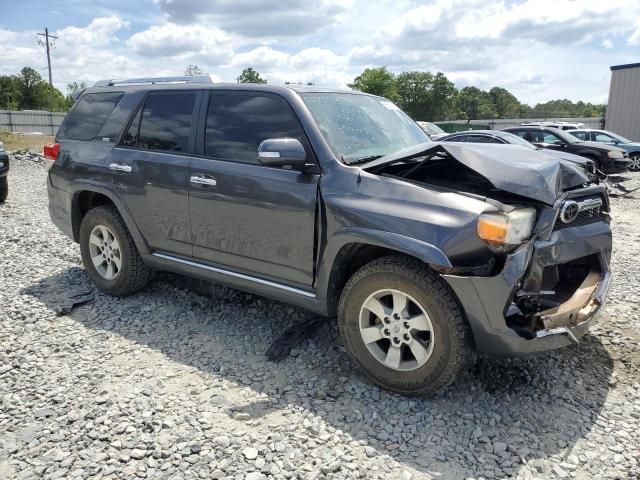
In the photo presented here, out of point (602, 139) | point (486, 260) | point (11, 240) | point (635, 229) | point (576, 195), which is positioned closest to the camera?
point (486, 260)

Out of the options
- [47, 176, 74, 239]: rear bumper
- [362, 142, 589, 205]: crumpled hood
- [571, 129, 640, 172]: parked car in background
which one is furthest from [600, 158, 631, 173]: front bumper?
[47, 176, 74, 239]: rear bumper

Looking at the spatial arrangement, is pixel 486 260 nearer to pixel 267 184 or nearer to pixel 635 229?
pixel 267 184

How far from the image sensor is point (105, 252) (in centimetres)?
491

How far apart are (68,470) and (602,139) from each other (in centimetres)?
1939

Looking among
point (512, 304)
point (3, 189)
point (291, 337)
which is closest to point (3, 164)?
point (3, 189)

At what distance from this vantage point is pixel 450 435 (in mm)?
2941

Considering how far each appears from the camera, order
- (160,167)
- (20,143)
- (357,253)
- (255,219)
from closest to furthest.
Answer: (357,253)
(255,219)
(160,167)
(20,143)

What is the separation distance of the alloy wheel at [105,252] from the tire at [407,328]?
2.46 metres

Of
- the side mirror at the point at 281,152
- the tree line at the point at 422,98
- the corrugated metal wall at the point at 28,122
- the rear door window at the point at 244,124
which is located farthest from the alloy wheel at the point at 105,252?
the tree line at the point at 422,98

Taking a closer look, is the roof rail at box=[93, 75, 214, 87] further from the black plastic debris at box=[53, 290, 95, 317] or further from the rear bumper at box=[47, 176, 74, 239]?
the black plastic debris at box=[53, 290, 95, 317]

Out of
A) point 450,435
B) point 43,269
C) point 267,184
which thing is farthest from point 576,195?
point 43,269

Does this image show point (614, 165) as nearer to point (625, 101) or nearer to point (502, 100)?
point (625, 101)

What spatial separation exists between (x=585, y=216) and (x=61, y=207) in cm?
461

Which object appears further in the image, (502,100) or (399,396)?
(502,100)
